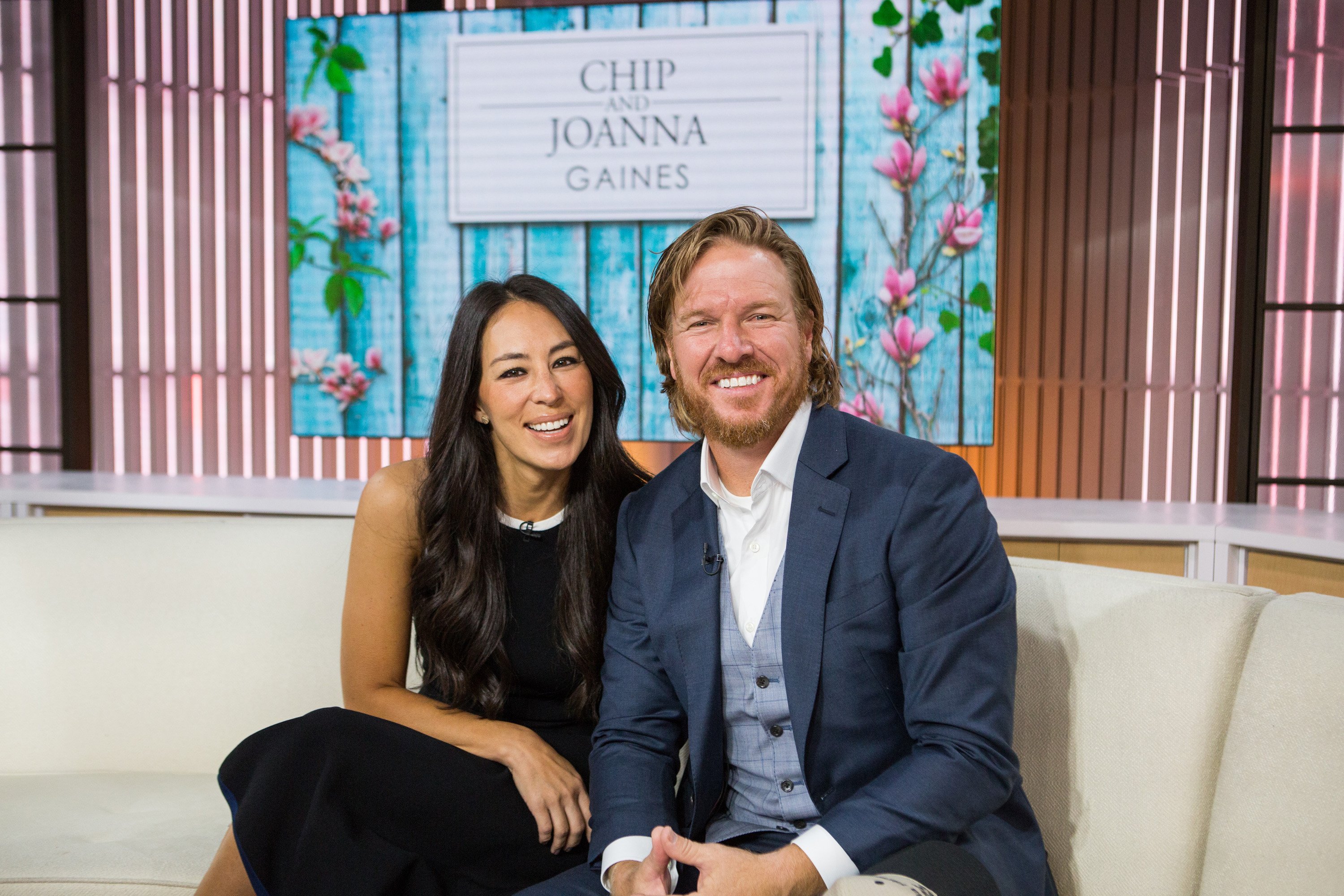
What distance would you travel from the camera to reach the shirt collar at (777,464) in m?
1.53

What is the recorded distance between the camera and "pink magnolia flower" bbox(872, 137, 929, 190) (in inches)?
122

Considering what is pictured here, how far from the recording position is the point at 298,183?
3361mm

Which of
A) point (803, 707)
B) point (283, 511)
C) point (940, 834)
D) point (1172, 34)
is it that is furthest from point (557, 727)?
point (1172, 34)

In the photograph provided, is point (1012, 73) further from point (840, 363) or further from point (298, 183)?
point (298, 183)

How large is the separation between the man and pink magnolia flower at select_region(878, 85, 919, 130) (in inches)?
65.8

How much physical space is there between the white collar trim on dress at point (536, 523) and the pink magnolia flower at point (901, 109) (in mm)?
1901

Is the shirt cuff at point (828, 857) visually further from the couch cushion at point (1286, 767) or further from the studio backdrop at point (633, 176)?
the studio backdrop at point (633, 176)

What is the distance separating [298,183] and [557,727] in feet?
7.80

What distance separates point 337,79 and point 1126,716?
3150mm

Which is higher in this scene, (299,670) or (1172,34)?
(1172,34)

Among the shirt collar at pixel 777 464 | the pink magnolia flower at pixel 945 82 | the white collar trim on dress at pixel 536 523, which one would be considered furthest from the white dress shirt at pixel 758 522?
the pink magnolia flower at pixel 945 82

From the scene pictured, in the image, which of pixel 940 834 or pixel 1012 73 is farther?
pixel 1012 73

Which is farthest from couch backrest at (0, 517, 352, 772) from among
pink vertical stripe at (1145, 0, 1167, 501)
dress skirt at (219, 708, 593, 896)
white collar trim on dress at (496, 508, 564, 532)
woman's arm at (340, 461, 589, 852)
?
pink vertical stripe at (1145, 0, 1167, 501)

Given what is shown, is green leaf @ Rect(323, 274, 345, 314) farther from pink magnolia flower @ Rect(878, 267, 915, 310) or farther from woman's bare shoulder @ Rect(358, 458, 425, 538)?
pink magnolia flower @ Rect(878, 267, 915, 310)
